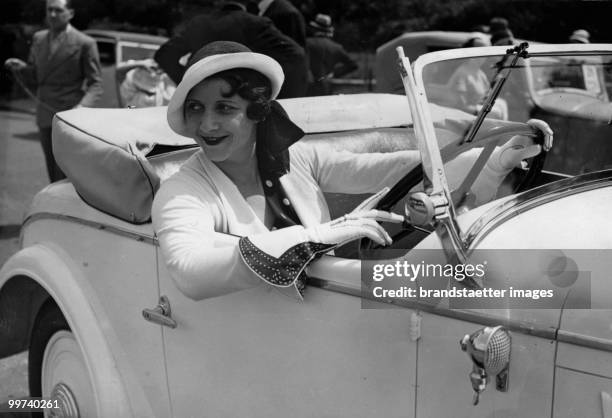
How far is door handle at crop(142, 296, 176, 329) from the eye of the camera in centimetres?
206

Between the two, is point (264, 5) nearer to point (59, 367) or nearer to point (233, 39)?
point (233, 39)

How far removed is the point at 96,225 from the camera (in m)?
2.34

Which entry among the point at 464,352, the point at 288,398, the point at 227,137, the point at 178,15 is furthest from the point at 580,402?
the point at 178,15

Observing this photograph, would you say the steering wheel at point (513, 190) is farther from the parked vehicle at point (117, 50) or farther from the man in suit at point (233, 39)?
the parked vehicle at point (117, 50)

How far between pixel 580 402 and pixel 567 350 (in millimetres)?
Result: 97

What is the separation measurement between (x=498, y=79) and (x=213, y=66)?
75 cm

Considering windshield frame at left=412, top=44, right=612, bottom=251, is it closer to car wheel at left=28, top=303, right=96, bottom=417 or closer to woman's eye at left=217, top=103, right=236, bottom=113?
woman's eye at left=217, top=103, right=236, bottom=113

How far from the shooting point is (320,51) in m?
7.10

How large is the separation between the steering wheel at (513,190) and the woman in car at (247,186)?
60mm

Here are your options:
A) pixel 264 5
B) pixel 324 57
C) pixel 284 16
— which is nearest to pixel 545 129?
pixel 284 16

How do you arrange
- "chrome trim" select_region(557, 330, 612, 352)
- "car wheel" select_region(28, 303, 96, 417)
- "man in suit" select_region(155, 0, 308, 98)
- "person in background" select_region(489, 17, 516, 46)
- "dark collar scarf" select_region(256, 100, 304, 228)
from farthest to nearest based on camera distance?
"person in background" select_region(489, 17, 516, 46) → "man in suit" select_region(155, 0, 308, 98) → "car wheel" select_region(28, 303, 96, 417) → "dark collar scarf" select_region(256, 100, 304, 228) → "chrome trim" select_region(557, 330, 612, 352)

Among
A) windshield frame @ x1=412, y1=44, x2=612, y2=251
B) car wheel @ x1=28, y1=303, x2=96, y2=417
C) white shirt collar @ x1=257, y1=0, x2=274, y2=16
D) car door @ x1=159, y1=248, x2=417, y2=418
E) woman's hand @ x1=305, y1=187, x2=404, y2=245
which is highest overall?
white shirt collar @ x1=257, y1=0, x2=274, y2=16

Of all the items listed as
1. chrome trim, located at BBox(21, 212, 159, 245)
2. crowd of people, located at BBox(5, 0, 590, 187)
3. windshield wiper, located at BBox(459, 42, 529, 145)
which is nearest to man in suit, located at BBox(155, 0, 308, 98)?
crowd of people, located at BBox(5, 0, 590, 187)

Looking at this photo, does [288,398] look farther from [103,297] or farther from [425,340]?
[103,297]
